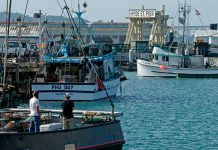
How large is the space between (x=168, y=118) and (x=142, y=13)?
368 feet

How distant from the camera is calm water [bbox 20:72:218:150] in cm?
3428

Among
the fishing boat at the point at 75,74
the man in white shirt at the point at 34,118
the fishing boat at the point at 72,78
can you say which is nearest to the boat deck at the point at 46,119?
the man in white shirt at the point at 34,118

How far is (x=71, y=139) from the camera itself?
2530 cm

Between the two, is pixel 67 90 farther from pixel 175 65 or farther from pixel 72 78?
pixel 175 65

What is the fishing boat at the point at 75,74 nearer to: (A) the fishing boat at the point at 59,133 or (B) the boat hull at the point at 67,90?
(B) the boat hull at the point at 67,90

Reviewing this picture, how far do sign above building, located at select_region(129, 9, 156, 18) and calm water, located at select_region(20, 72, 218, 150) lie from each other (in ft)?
265

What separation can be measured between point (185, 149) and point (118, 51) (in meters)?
106

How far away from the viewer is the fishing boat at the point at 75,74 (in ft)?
169

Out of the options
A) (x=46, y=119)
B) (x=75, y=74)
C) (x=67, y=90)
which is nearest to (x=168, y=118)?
(x=67, y=90)

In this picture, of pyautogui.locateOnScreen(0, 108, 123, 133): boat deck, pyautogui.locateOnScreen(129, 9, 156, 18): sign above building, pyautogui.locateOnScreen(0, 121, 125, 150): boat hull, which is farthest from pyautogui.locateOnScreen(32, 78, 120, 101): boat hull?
pyautogui.locateOnScreen(129, 9, 156, 18): sign above building

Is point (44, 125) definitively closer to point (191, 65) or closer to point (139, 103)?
point (139, 103)

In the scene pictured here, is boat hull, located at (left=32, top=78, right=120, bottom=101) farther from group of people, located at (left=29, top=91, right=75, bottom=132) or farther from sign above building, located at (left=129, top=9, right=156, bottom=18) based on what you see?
sign above building, located at (left=129, top=9, right=156, bottom=18)

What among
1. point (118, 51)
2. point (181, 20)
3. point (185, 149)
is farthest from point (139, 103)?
point (118, 51)

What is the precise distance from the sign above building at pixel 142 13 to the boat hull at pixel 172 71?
171 feet
